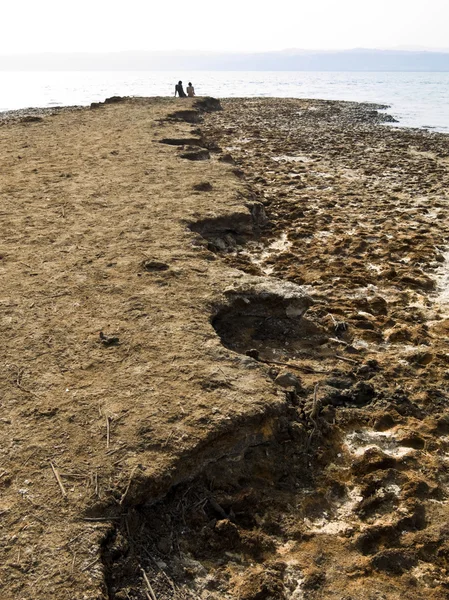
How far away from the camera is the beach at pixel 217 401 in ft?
8.32

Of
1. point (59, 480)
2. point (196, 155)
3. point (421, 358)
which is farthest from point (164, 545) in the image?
point (196, 155)

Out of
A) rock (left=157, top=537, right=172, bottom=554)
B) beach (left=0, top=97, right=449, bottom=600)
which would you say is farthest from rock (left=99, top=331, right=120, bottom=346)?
rock (left=157, top=537, right=172, bottom=554)

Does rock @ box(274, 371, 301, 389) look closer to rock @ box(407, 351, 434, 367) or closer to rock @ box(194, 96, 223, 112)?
rock @ box(407, 351, 434, 367)

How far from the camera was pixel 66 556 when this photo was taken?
2.40 meters

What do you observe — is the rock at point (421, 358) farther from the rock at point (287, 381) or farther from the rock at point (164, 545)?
the rock at point (164, 545)

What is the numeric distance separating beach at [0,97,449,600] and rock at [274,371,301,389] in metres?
0.02

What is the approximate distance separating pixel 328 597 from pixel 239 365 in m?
1.59

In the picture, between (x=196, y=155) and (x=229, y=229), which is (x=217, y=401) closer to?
(x=229, y=229)

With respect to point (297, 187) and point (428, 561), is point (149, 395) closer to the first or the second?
point (428, 561)

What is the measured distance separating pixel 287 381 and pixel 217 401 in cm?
66

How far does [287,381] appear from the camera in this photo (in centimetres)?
375

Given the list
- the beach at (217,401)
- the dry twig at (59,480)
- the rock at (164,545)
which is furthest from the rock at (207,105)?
the rock at (164,545)

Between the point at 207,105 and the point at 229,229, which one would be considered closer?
the point at 229,229

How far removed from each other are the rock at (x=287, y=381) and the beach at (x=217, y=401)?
2 centimetres
